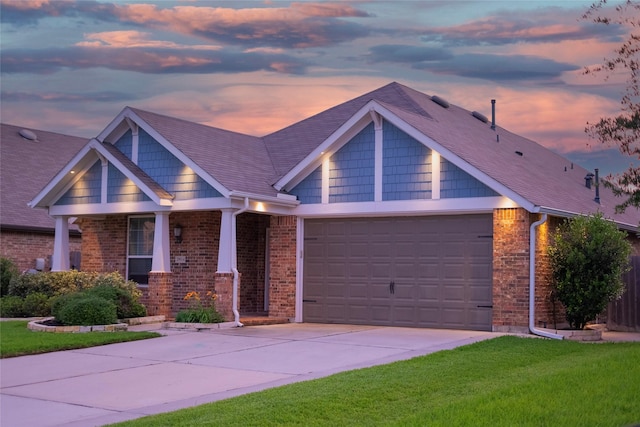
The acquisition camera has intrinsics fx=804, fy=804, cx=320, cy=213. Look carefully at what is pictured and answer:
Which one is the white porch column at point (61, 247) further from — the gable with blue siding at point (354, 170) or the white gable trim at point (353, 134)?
the gable with blue siding at point (354, 170)

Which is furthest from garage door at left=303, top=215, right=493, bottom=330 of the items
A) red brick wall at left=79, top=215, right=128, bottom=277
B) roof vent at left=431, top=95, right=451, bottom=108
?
roof vent at left=431, top=95, right=451, bottom=108

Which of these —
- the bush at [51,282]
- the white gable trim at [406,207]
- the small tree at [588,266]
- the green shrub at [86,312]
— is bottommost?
the green shrub at [86,312]

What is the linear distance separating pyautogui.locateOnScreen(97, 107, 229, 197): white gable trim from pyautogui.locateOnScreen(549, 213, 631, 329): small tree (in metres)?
7.68

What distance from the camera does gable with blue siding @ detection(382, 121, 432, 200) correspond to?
18609 mm

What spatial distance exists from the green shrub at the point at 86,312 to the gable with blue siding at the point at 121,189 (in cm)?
377

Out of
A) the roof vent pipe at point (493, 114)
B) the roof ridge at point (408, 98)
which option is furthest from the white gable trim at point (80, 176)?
the roof vent pipe at point (493, 114)

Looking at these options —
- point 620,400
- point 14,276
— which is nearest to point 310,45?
point 14,276

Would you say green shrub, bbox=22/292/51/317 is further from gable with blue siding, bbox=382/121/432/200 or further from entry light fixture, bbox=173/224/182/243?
gable with blue siding, bbox=382/121/432/200

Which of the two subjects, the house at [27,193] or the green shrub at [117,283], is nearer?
the green shrub at [117,283]

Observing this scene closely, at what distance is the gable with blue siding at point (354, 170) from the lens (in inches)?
762

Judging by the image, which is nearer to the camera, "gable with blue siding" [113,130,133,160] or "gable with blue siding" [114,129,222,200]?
"gable with blue siding" [114,129,222,200]

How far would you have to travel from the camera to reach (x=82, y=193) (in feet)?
71.6

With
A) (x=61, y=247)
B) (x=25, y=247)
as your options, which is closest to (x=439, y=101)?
(x=61, y=247)

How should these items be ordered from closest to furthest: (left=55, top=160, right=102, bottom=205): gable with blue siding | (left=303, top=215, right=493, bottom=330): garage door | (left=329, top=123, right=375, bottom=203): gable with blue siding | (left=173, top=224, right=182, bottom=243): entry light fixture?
(left=303, top=215, right=493, bottom=330): garage door < (left=329, top=123, right=375, bottom=203): gable with blue siding < (left=173, top=224, right=182, bottom=243): entry light fixture < (left=55, top=160, right=102, bottom=205): gable with blue siding
